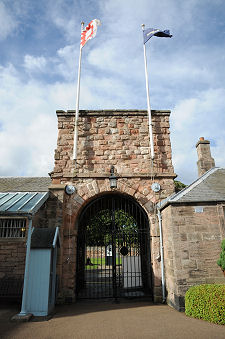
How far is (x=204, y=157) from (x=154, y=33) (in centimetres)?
563

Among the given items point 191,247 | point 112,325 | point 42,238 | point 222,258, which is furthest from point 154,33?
point 112,325

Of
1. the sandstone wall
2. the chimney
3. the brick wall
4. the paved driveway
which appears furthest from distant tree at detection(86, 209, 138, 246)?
the chimney

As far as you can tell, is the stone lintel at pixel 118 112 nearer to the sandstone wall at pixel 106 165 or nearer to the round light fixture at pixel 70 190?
the sandstone wall at pixel 106 165

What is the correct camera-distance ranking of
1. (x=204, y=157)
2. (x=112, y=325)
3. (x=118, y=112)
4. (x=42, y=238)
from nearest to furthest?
(x=112, y=325) < (x=42, y=238) < (x=118, y=112) < (x=204, y=157)

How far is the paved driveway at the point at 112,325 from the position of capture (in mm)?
4316

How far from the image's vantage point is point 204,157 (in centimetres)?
1030

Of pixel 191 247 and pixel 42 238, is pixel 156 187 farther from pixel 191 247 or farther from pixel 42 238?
pixel 42 238

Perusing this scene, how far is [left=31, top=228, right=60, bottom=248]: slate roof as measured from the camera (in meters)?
6.02

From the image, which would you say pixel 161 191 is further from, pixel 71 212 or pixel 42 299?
pixel 42 299

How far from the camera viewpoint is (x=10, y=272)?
8977mm

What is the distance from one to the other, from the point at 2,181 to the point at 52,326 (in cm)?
1052

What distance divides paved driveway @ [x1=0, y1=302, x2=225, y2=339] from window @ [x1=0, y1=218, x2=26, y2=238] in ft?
6.12

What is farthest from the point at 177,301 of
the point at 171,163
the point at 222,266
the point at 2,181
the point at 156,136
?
the point at 2,181

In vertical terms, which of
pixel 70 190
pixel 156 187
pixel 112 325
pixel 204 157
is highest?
pixel 204 157
